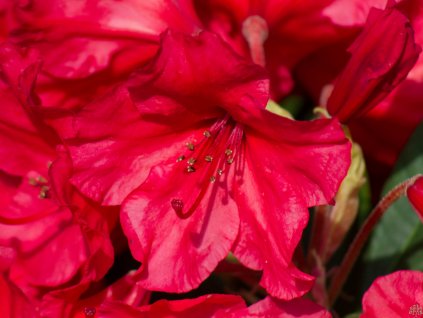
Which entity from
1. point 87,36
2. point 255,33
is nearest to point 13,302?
point 87,36

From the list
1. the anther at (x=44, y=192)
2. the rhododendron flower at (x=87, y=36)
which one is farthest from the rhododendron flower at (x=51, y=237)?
the rhododendron flower at (x=87, y=36)

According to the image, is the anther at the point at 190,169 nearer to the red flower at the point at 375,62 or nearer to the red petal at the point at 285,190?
the red petal at the point at 285,190

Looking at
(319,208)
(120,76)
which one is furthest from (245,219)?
(120,76)

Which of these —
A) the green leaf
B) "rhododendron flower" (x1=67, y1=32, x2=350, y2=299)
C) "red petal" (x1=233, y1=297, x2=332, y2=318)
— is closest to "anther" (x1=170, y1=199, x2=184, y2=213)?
"rhododendron flower" (x1=67, y1=32, x2=350, y2=299)

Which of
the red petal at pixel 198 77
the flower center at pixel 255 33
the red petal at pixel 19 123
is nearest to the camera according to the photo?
the red petal at pixel 198 77

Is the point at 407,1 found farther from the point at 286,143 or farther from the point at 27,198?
the point at 27,198

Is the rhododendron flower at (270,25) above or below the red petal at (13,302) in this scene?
above

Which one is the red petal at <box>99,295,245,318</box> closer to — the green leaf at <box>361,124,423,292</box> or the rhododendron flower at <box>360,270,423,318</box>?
the rhododendron flower at <box>360,270,423,318</box>

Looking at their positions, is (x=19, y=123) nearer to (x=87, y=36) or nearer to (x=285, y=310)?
(x=87, y=36)
